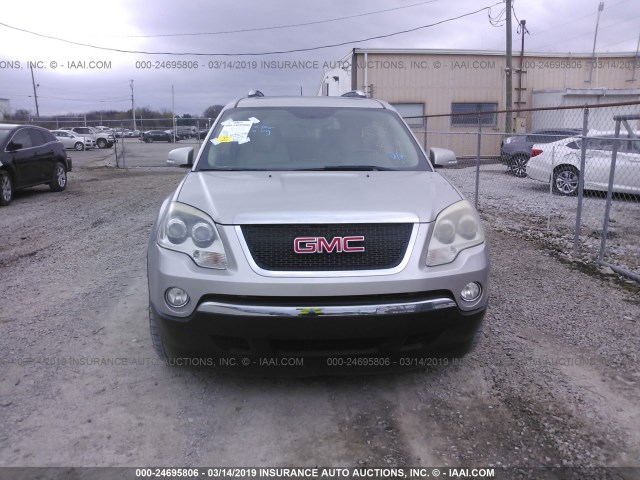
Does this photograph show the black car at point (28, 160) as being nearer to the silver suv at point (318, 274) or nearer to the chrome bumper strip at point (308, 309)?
the silver suv at point (318, 274)

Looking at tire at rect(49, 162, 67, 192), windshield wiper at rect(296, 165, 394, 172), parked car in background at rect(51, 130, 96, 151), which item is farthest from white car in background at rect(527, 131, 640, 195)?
parked car in background at rect(51, 130, 96, 151)

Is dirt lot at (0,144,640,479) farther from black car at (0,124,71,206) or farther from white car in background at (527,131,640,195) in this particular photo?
black car at (0,124,71,206)

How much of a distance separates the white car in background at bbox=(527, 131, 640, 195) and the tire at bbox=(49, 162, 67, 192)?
35.5 feet

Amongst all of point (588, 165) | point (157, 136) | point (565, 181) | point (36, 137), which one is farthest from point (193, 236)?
point (157, 136)

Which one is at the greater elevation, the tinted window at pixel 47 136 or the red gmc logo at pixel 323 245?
the tinted window at pixel 47 136

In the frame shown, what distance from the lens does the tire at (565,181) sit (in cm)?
1179

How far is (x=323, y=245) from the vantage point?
117 inches

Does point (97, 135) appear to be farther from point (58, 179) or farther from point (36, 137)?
point (36, 137)


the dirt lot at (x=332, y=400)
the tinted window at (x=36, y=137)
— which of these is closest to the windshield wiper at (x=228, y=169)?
the dirt lot at (x=332, y=400)

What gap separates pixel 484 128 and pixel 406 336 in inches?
962

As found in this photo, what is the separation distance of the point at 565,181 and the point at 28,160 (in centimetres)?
1163

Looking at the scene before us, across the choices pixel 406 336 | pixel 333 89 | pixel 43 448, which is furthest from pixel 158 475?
pixel 333 89

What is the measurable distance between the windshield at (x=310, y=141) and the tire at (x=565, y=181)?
850 cm

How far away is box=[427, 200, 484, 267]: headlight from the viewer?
3062mm
